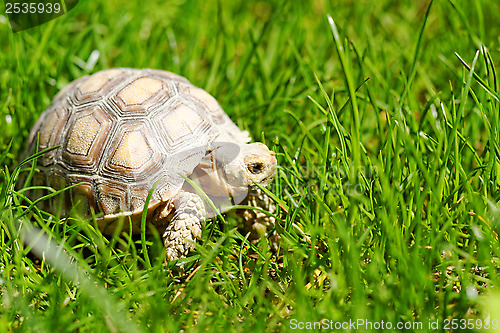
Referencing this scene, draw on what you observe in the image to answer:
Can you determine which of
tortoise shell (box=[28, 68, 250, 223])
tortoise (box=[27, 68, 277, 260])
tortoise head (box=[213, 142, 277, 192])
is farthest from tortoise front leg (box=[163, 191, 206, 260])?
tortoise head (box=[213, 142, 277, 192])

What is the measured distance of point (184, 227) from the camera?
2.42m

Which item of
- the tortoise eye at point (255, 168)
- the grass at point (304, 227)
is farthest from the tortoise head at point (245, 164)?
the grass at point (304, 227)

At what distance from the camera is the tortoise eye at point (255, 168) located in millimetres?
2545

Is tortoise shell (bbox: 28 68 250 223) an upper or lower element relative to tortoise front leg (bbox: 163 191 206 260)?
upper

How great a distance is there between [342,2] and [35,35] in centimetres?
362

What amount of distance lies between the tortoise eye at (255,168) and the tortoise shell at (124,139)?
13.4 inches

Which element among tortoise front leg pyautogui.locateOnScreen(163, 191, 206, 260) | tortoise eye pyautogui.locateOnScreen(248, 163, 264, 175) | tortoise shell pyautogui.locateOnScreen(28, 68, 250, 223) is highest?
tortoise shell pyautogui.locateOnScreen(28, 68, 250, 223)

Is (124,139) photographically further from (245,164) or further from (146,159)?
(245,164)

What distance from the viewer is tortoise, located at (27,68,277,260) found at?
254 cm

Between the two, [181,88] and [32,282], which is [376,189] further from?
[32,282]

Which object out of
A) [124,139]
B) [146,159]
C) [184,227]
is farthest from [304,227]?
[124,139]

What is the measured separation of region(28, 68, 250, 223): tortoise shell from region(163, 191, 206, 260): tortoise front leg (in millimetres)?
129

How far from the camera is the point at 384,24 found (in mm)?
4977

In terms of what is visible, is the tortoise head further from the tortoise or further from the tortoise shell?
the tortoise shell
